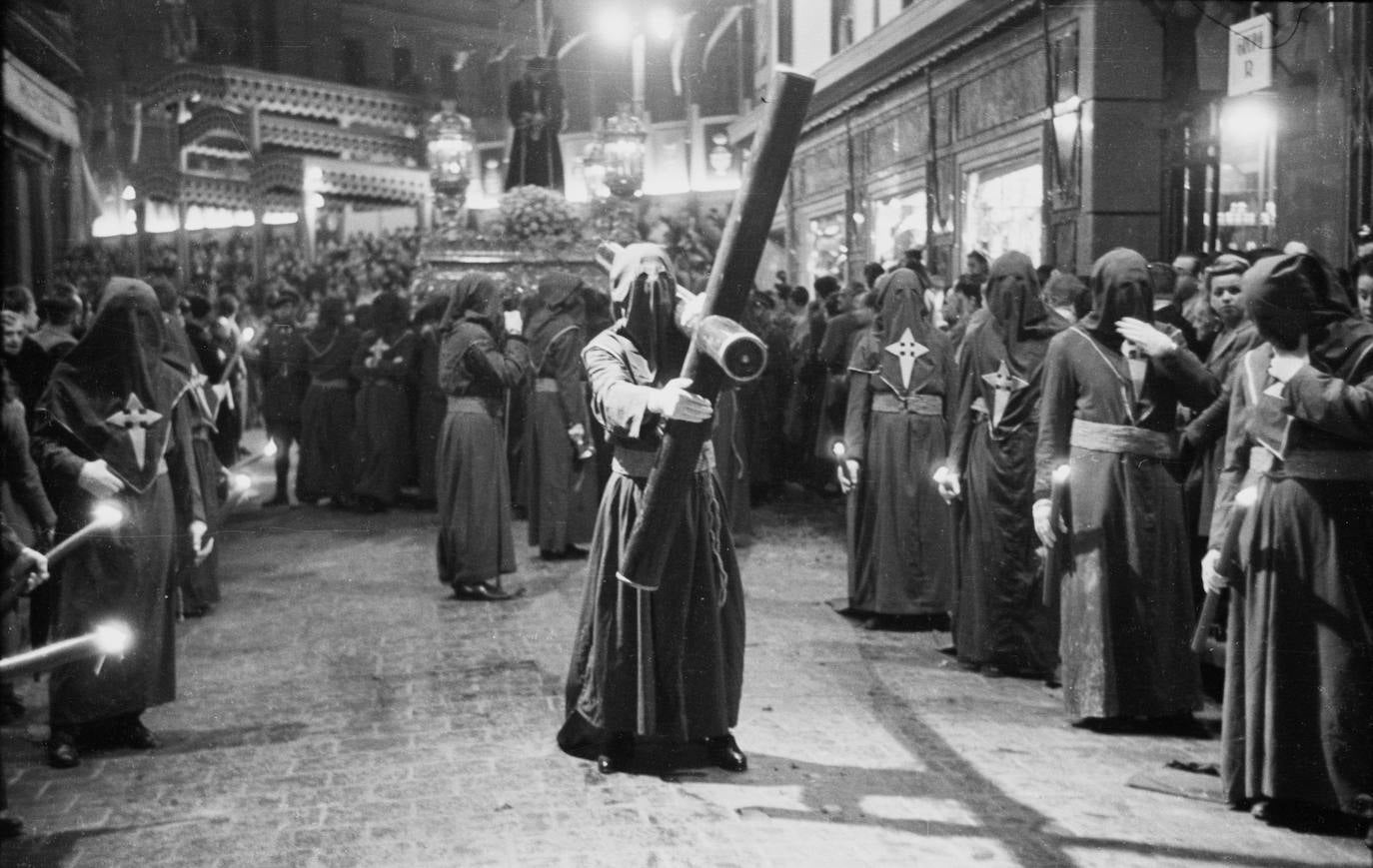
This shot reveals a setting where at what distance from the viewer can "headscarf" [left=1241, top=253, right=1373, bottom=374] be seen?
4.44 m

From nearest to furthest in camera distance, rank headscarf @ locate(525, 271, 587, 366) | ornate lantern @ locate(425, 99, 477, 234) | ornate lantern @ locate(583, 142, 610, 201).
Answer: headscarf @ locate(525, 271, 587, 366) < ornate lantern @ locate(583, 142, 610, 201) < ornate lantern @ locate(425, 99, 477, 234)

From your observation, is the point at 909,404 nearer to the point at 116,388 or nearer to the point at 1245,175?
the point at 116,388

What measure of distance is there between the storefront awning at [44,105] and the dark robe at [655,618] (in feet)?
36.8

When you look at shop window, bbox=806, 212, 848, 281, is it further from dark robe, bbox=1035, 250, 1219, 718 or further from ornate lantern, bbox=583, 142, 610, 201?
dark robe, bbox=1035, 250, 1219, 718

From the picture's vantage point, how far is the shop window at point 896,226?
15516mm

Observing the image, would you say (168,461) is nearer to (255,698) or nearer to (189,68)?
(255,698)

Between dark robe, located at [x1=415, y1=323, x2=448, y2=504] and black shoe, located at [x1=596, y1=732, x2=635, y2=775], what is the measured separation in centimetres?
882

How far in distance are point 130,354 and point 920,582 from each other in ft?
15.7

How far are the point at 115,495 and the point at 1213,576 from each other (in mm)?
4464

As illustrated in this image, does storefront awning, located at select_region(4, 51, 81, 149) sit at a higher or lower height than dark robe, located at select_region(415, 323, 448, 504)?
higher

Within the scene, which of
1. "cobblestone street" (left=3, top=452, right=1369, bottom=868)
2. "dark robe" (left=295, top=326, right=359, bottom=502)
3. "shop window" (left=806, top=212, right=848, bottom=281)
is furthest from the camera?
"shop window" (left=806, top=212, right=848, bottom=281)

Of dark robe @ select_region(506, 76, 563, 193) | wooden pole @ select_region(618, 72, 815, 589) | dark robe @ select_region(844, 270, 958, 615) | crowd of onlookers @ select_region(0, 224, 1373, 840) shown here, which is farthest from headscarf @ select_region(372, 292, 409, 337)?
wooden pole @ select_region(618, 72, 815, 589)

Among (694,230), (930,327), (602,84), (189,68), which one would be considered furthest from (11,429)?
(602,84)

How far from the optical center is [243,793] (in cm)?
525
